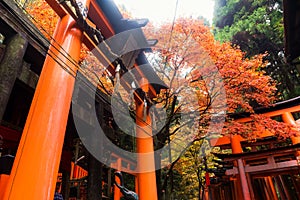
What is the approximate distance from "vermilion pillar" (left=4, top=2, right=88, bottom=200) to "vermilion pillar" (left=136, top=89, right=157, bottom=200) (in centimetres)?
435

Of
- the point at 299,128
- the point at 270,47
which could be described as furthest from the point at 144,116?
the point at 270,47

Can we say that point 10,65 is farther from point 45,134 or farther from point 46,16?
point 46,16

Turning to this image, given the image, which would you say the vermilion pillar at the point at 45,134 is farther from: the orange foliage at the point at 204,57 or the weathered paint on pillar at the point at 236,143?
the weathered paint on pillar at the point at 236,143

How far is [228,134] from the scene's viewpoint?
11820 mm

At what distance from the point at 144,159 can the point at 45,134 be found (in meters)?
5.53

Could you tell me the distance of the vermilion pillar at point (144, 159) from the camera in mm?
7934

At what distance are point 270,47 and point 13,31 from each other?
64.4 ft

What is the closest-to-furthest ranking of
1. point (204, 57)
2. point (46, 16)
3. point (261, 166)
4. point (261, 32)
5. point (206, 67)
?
1. point (261, 166)
2. point (204, 57)
3. point (206, 67)
4. point (46, 16)
5. point (261, 32)

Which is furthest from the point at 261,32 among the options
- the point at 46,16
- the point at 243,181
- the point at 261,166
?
the point at 46,16

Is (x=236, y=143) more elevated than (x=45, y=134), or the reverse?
(x=236, y=143)

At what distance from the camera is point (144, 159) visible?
850 cm

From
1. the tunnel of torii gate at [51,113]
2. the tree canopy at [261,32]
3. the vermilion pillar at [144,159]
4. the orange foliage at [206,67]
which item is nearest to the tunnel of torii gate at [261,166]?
the orange foliage at [206,67]

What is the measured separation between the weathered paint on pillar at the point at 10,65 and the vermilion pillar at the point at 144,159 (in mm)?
4542

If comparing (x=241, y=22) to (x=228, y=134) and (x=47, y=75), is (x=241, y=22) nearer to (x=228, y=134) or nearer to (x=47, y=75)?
(x=228, y=134)
